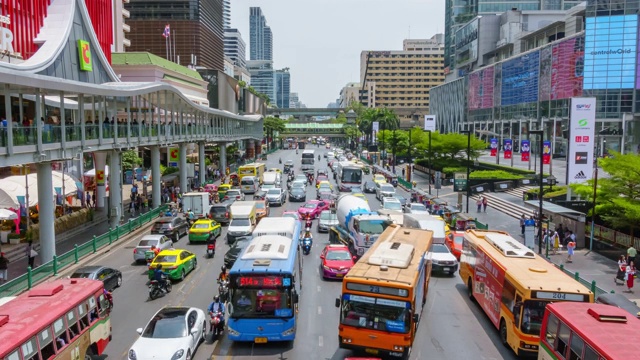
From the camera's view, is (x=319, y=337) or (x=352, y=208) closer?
(x=319, y=337)

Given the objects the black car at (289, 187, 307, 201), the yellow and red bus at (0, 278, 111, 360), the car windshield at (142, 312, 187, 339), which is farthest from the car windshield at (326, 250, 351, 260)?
the black car at (289, 187, 307, 201)

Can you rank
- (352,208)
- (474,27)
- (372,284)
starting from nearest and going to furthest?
1. (372,284)
2. (352,208)
3. (474,27)

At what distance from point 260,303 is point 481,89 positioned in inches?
4291

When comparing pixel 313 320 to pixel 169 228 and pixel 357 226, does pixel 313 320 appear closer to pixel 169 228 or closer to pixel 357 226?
pixel 357 226

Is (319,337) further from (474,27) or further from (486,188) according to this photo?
(474,27)

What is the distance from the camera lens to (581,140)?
35219 millimetres

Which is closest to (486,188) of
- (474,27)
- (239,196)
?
(239,196)

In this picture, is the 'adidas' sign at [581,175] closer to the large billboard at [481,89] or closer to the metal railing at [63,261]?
the metal railing at [63,261]

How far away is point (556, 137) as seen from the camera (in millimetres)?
88125

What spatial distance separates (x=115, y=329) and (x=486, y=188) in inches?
1727

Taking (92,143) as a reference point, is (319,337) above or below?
below

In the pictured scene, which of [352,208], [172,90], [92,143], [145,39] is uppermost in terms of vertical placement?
[145,39]

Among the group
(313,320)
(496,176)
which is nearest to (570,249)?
(313,320)

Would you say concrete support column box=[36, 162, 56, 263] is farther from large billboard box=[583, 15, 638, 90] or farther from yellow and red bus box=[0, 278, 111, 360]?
large billboard box=[583, 15, 638, 90]
